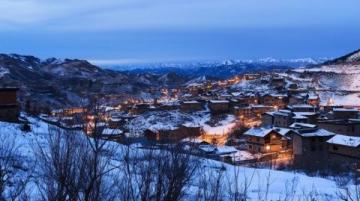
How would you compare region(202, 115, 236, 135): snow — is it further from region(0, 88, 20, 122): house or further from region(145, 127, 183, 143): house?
region(145, 127, 183, 143): house

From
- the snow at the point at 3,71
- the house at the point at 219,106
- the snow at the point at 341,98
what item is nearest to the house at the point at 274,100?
the snow at the point at 341,98

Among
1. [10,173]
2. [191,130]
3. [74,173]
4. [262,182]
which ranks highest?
[74,173]

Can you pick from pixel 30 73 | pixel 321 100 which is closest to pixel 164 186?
pixel 321 100

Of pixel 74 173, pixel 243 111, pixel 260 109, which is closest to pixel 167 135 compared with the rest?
pixel 74 173

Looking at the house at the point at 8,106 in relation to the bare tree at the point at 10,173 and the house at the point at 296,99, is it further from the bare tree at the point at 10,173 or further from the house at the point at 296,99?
the house at the point at 296,99

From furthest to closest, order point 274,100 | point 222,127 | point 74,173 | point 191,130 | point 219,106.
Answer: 1. point 274,100
2. point 219,106
3. point 222,127
4. point 191,130
5. point 74,173

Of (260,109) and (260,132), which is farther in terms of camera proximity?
(260,109)

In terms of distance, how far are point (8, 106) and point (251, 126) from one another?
121ft

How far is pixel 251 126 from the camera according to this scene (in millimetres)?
55875

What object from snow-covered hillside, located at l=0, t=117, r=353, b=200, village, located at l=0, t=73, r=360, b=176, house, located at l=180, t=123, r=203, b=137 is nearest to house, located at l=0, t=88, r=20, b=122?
village, located at l=0, t=73, r=360, b=176

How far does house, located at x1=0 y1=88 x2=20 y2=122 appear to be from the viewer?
2187 centimetres

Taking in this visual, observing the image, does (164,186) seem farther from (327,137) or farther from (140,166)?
(327,137)

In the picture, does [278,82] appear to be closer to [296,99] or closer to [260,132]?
[296,99]

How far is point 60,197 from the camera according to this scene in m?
6.16
